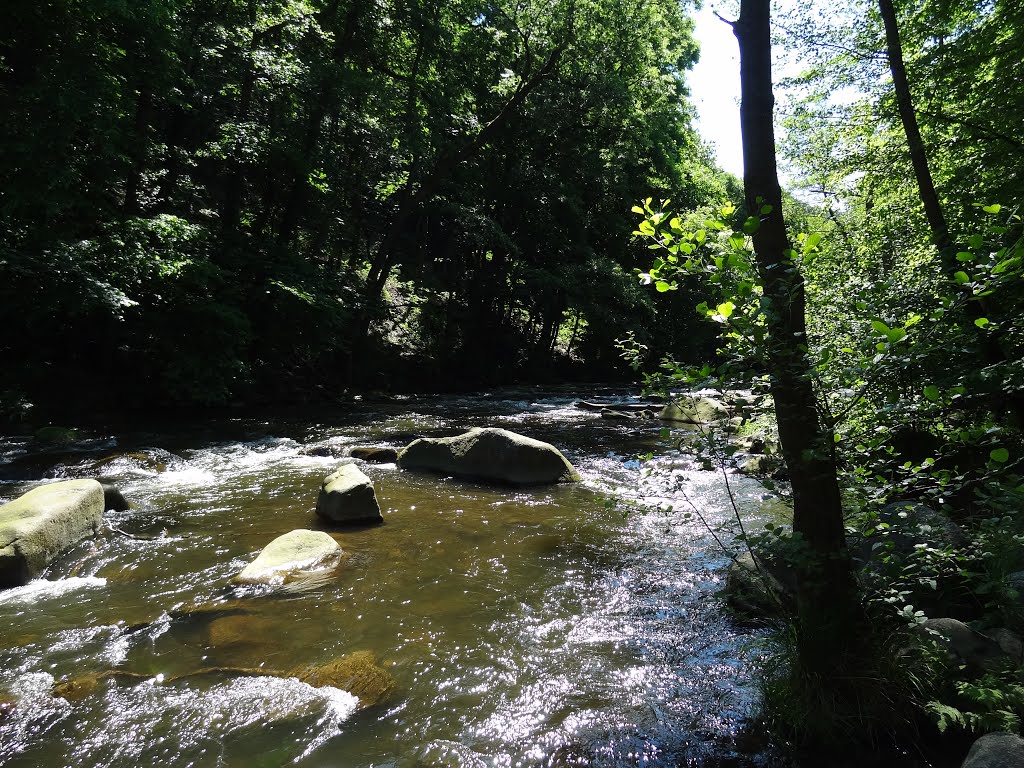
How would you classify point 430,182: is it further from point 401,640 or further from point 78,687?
point 78,687

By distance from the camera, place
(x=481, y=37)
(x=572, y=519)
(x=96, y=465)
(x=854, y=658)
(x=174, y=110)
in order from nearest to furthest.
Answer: (x=854, y=658)
(x=572, y=519)
(x=96, y=465)
(x=174, y=110)
(x=481, y=37)

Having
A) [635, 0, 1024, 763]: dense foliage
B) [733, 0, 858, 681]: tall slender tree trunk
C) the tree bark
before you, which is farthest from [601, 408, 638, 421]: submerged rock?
[733, 0, 858, 681]: tall slender tree trunk

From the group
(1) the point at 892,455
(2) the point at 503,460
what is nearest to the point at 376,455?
(2) the point at 503,460

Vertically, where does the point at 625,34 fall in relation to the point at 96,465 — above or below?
above

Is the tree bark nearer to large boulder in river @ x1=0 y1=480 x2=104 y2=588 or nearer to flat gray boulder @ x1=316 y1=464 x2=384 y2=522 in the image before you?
flat gray boulder @ x1=316 y1=464 x2=384 y2=522

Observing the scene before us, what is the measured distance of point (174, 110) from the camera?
14945mm

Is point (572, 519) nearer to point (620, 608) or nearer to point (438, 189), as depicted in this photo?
point (620, 608)

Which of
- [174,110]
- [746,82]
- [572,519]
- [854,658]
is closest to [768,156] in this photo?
[746,82]

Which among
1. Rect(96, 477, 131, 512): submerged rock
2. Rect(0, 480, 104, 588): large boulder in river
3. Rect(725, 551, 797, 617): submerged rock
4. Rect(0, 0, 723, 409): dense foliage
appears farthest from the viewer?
Rect(0, 0, 723, 409): dense foliage

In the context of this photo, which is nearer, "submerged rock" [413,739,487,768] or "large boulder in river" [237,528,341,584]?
"submerged rock" [413,739,487,768]

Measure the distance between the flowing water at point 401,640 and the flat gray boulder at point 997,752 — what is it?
1149 millimetres

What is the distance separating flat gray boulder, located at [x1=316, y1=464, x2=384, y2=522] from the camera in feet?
22.7

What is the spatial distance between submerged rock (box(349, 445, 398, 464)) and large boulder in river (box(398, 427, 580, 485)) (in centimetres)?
121

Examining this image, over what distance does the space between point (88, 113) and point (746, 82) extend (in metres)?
11.6
